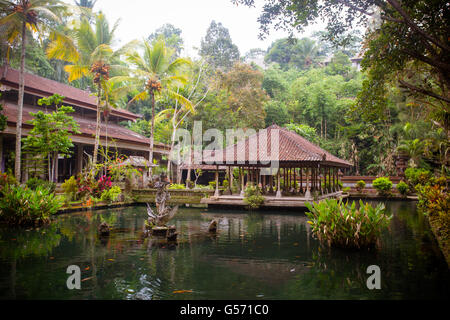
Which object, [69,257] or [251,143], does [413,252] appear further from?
[251,143]

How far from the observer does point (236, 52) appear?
40.2 m

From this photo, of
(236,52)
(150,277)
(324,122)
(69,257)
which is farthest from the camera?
(236,52)

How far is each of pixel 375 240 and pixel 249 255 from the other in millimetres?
2908

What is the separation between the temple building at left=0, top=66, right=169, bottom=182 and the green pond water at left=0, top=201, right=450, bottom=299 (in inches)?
380

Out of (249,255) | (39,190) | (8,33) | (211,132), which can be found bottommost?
(249,255)

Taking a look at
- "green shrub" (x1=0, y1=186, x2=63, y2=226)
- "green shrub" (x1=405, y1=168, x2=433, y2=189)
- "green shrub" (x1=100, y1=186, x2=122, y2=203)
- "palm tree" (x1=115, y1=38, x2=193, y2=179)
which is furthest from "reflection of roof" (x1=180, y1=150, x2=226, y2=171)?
"green shrub" (x1=0, y1=186, x2=63, y2=226)

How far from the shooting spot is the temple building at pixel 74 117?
16.9 m

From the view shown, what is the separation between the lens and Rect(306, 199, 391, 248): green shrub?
22.4ft

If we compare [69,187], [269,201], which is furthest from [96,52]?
[269,201]

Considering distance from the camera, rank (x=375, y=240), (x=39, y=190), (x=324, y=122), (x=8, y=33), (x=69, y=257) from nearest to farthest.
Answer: (x=69, y=257)
(x=375, y=240)
(x=39, y=190)
(x=8, y=33)
(x=324, y=122)

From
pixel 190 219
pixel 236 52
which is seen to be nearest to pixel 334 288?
pixel 190 219

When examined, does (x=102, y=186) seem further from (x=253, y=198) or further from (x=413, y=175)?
(x=413, y=175)

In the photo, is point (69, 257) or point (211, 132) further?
point (211, 132)

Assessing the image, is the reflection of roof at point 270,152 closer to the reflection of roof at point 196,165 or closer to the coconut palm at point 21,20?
the reflection of roof at point 196,165
